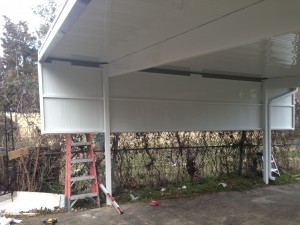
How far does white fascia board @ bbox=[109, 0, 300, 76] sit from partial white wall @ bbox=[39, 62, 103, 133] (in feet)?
4.86

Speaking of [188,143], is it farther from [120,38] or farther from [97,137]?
[120,38]

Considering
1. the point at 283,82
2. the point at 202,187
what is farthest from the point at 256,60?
the point at 202,187

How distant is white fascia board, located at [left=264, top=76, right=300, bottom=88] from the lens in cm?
703

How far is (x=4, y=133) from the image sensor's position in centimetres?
592

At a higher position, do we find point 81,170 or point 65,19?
point 65,19

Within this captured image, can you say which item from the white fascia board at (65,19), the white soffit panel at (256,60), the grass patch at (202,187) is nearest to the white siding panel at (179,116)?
the white soffit panel at (256,60)

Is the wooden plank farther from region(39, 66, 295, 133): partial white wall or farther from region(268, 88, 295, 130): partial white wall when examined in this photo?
region(268, 88, 295, 130): partial white wall

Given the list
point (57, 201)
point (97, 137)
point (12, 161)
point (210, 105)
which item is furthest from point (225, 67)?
point (12, 161)

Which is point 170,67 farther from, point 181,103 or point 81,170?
point 81,170

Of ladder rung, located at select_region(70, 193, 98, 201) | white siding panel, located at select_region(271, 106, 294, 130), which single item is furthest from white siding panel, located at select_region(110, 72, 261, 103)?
ladder rung, located at select_region(70, 193, 98, 201)

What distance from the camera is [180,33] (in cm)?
370

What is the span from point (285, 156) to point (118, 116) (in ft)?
19.6

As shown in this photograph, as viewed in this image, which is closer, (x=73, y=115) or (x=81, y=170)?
(x=73, y=115)

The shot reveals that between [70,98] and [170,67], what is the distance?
2275mm
